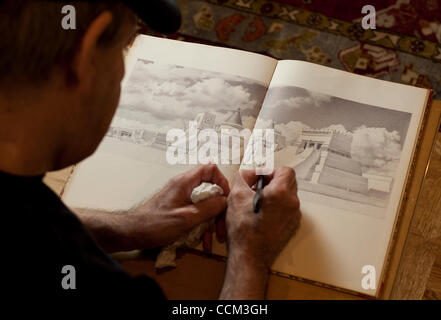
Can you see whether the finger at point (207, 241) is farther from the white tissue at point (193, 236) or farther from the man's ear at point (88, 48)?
the man's ear at point (88, 48)

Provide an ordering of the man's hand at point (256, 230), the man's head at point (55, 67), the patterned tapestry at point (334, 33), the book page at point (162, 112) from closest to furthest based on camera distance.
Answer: the man's head at point (55, 67), the man's hand at point (256, 230), the book page at point (162, 112), the patterned tapestry at point (334, 33)

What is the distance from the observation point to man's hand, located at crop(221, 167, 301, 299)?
2.44 ft

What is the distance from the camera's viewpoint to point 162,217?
2.65 feet

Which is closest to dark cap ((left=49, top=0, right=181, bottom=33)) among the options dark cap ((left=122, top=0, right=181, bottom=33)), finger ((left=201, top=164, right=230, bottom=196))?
dark cap ((left=122, top=0, right=181, bottom=33))

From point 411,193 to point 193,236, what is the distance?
0.36 meters

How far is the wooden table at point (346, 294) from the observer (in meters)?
0.76

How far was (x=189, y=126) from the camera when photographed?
91 centimetres

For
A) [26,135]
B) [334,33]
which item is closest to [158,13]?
[26,135]

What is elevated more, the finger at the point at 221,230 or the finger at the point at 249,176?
the finger at the point at 249,176

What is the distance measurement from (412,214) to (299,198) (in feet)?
0.59

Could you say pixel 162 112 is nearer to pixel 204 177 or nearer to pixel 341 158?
pixel 204 177

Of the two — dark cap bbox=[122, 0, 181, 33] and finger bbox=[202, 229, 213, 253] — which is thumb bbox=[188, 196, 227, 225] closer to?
finger bbox=[202, 229, 213, 253]

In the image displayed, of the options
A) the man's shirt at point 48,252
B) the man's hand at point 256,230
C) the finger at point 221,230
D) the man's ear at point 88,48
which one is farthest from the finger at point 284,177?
the man's ear at point 88,48

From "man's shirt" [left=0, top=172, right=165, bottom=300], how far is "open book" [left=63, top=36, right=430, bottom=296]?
18 cm
